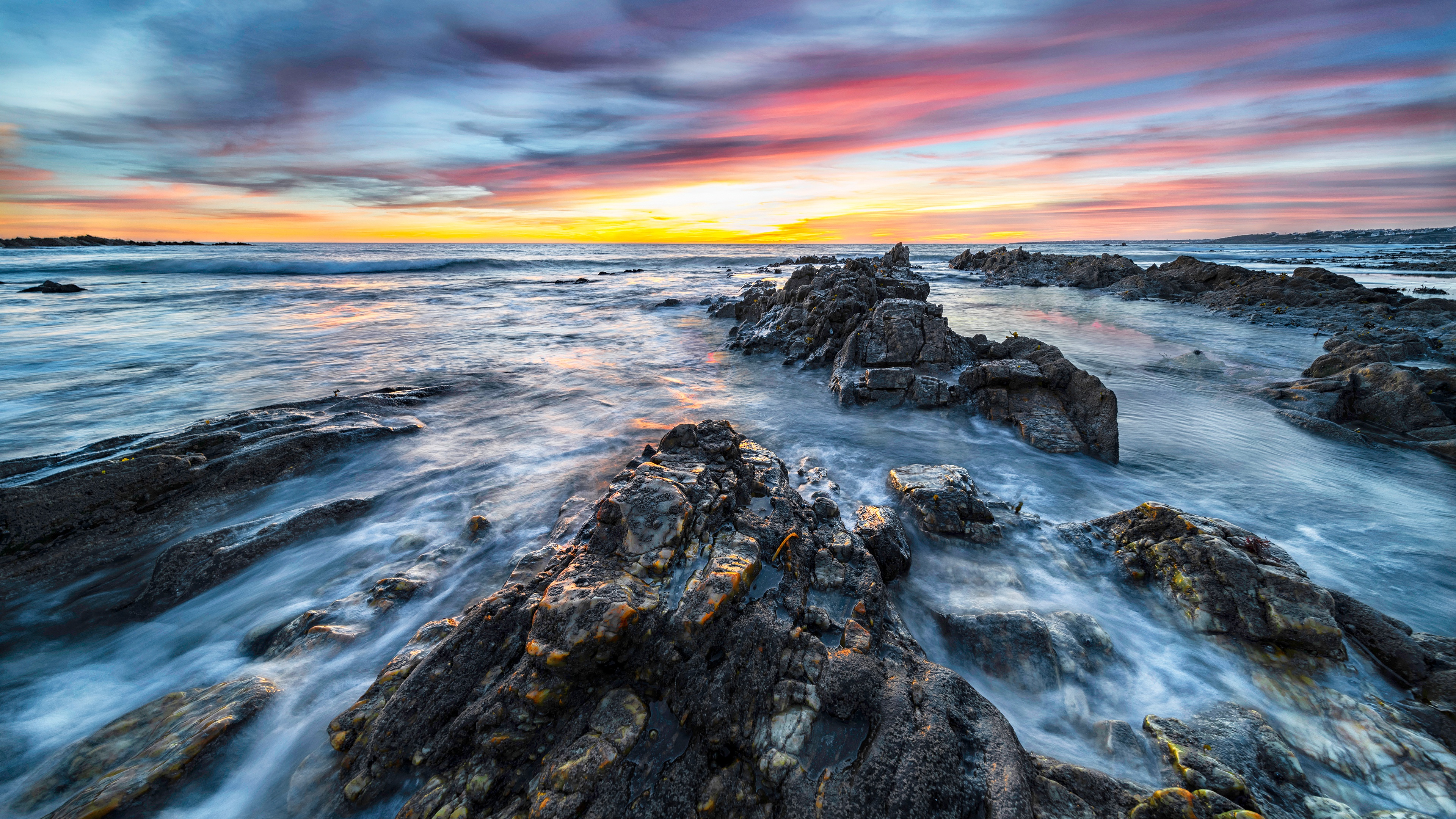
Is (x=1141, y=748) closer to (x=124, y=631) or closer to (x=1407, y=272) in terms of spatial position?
(x=124, y=631)

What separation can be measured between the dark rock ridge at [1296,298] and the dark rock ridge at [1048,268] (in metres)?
2.66

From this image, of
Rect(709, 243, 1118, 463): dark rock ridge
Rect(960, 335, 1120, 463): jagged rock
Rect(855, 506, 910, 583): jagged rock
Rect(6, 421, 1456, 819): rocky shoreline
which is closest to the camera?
Rect(6, 421, 1456, 819): rocky shoreline

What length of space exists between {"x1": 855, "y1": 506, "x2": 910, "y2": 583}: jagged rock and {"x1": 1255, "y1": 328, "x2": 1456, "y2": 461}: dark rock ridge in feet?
32.4

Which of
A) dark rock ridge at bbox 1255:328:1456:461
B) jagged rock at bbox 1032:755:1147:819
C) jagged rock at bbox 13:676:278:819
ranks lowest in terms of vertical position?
jagged rock at bbox 13:676:278:819

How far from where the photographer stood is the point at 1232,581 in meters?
4.21

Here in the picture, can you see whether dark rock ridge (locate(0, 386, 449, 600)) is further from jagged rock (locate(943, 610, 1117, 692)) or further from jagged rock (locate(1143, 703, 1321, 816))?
jagged rock (locate(1143, 703, 1321, 816))

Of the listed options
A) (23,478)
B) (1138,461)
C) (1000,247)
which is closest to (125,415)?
(23,478)

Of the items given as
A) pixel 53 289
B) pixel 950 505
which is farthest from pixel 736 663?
pixel 53 289

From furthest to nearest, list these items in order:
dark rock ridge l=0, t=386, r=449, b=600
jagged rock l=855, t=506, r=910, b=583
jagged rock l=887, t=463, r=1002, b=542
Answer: jagged rock l=887, t=463, r=1002, b=542, dark rock ridge l=0, t=386, r=449, b=600, jagged rock l=855, t=506, r=910, b=583

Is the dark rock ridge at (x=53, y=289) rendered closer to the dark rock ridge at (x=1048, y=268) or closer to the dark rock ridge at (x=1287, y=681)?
the dark rock ridge at (x=1287, y=681)

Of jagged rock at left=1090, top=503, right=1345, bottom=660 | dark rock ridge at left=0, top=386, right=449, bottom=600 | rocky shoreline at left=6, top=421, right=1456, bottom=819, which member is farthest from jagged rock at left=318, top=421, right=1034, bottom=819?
dark rock ridge at left=0, top=386, right=449, bottom=600

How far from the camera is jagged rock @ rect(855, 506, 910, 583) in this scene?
4.84 meters

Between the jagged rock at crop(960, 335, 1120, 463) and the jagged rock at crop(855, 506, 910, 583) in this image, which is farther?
the jagged rock at crop(960, 335, 1120, 463)

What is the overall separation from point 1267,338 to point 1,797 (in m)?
27.6
